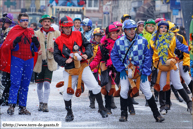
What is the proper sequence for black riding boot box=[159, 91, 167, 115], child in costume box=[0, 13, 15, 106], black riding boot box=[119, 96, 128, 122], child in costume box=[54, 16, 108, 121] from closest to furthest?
black riding boot box=[119, 96, 128, 122] < child in costume box=[54, 16, 108, 121] < black riding boot box=[159, 91, 167, 115] < child in costume box=[0, 13, 15, 106]

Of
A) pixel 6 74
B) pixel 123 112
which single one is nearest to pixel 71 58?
pixel 123 112

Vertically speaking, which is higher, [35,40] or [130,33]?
[130,33]

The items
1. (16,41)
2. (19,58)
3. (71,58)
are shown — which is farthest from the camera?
(19,58)

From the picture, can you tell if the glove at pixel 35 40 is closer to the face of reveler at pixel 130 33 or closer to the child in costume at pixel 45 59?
the child in costume at pixel 45 59

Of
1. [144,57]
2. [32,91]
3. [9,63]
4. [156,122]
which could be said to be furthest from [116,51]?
[32,91]

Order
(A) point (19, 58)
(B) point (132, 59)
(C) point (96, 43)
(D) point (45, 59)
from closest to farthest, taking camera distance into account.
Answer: (B) point (132, 59), (A) point (19, 58), (D) point (45, 59), (C) point (96, 43)

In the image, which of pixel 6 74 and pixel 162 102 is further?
pixel 6 74

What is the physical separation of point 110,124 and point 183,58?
2.59 metres

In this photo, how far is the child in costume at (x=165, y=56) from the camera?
796cm

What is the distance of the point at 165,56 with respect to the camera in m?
7.99

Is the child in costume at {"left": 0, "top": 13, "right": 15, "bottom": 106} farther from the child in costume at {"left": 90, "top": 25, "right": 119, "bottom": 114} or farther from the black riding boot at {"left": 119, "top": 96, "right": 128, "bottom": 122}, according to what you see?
the black riding boot at {"left": 119, "top": 96, "right": 128, "bottom": 122}

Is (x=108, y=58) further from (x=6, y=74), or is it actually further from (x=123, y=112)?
(x=6, y=74)

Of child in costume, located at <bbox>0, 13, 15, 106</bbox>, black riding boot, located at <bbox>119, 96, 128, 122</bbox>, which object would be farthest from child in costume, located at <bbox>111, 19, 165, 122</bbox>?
child in costume, located at <bbox>0, 13, 15, 106</bbox>

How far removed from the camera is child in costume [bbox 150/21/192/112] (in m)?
7.96
